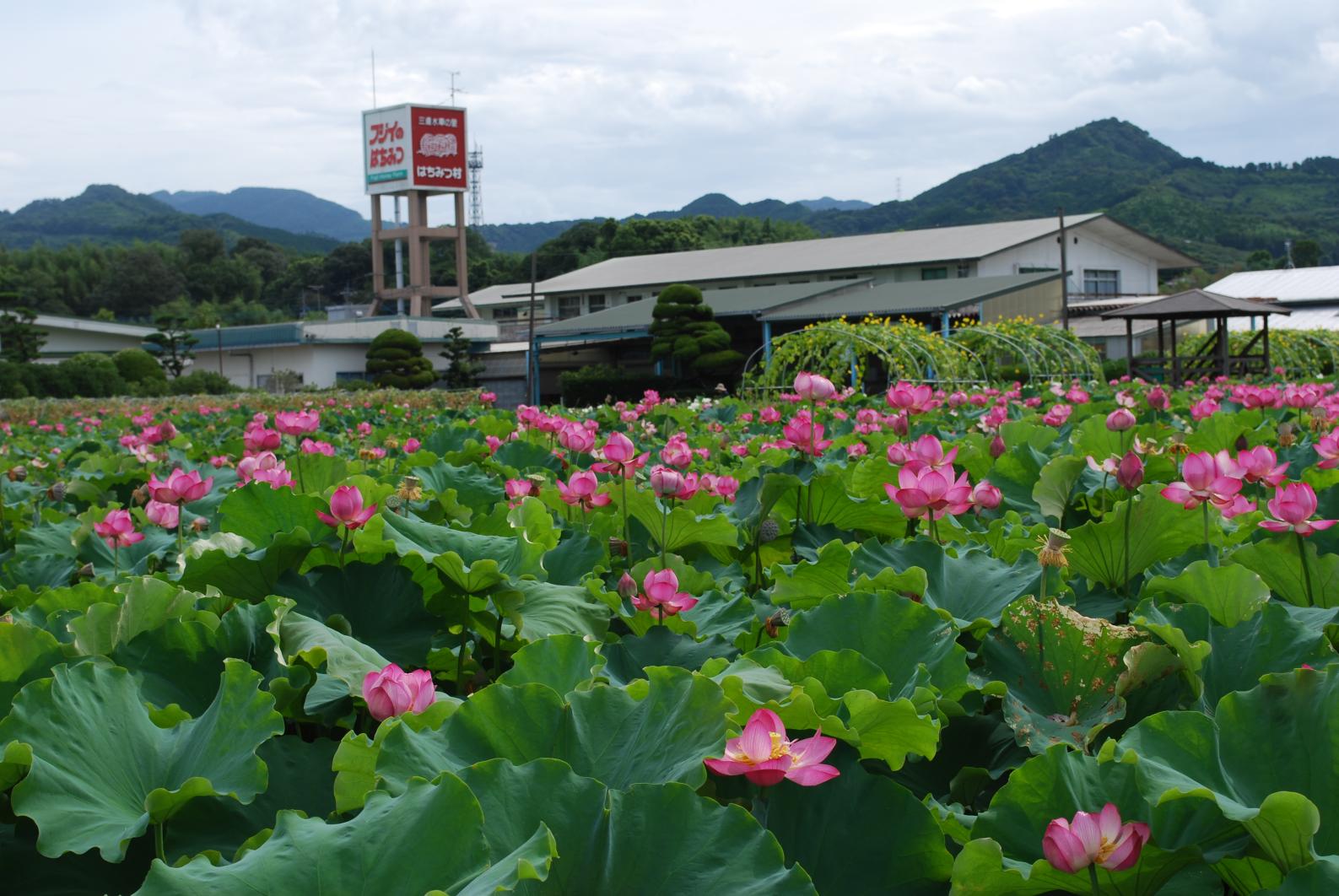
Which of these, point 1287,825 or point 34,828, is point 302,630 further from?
point 1287,825

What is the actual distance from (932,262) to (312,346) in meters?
21.7

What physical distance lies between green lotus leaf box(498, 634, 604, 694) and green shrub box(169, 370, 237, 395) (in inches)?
1260

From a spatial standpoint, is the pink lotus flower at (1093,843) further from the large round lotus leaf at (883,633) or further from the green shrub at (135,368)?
the green shrub at (135,368)

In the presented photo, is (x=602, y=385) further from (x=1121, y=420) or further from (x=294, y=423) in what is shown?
(x=1121, y=420)

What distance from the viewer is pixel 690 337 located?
30.0 meters

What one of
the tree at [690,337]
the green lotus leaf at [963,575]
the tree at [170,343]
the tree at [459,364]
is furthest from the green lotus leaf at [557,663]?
the tree at [170,343]

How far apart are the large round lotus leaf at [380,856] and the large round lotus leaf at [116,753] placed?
0.23 m

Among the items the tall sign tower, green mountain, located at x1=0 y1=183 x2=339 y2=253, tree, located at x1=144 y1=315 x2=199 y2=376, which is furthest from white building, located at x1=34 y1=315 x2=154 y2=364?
green mountain, located at x1=0 y1=183 x2=339 y2=253

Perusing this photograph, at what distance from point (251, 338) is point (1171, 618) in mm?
45393

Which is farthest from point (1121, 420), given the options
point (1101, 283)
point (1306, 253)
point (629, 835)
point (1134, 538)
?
point (1306, 253)

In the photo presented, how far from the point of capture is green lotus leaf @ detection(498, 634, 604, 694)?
1100 millimetres

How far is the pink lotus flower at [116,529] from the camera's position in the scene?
207 cm

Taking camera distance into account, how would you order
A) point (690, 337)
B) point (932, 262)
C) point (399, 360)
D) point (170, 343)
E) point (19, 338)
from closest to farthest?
1. point (690, 337)
2. point (932, 262)
3. point (399, 360)
4. point (19, 338)
5. point (170, 343)

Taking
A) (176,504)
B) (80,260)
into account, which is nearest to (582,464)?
(176,504)
